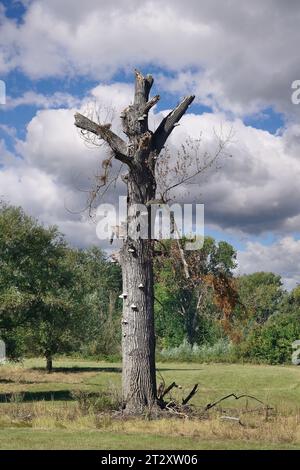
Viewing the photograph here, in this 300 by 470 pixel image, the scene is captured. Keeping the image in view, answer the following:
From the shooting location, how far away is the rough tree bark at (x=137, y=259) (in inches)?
641

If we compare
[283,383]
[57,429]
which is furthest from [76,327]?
[57,429]

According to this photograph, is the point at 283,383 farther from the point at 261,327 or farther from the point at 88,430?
the point at 88,430

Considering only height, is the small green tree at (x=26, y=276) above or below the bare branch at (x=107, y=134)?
below

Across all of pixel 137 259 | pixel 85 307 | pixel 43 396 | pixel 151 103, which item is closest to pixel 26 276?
pixel 43 396

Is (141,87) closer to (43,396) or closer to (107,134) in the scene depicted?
(107,134)

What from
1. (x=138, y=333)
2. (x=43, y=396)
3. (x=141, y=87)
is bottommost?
(x=43, y=396)

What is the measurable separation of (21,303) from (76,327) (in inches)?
563

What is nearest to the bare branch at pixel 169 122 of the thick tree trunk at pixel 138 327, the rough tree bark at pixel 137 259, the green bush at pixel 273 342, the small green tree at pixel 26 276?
the rough tree bark at pixel 137 259

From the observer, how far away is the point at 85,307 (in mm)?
40000

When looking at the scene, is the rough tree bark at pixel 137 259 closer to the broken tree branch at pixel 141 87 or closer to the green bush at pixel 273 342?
the broken tree branch at pixel 141 87

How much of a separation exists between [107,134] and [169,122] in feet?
6.21

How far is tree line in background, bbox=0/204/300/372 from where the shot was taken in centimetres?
1745

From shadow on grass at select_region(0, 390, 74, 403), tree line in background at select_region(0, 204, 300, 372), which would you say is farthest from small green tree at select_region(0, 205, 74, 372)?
shadow on grass at select_region(0, 390, 74, 403)

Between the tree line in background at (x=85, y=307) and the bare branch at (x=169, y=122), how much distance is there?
2.72 m
